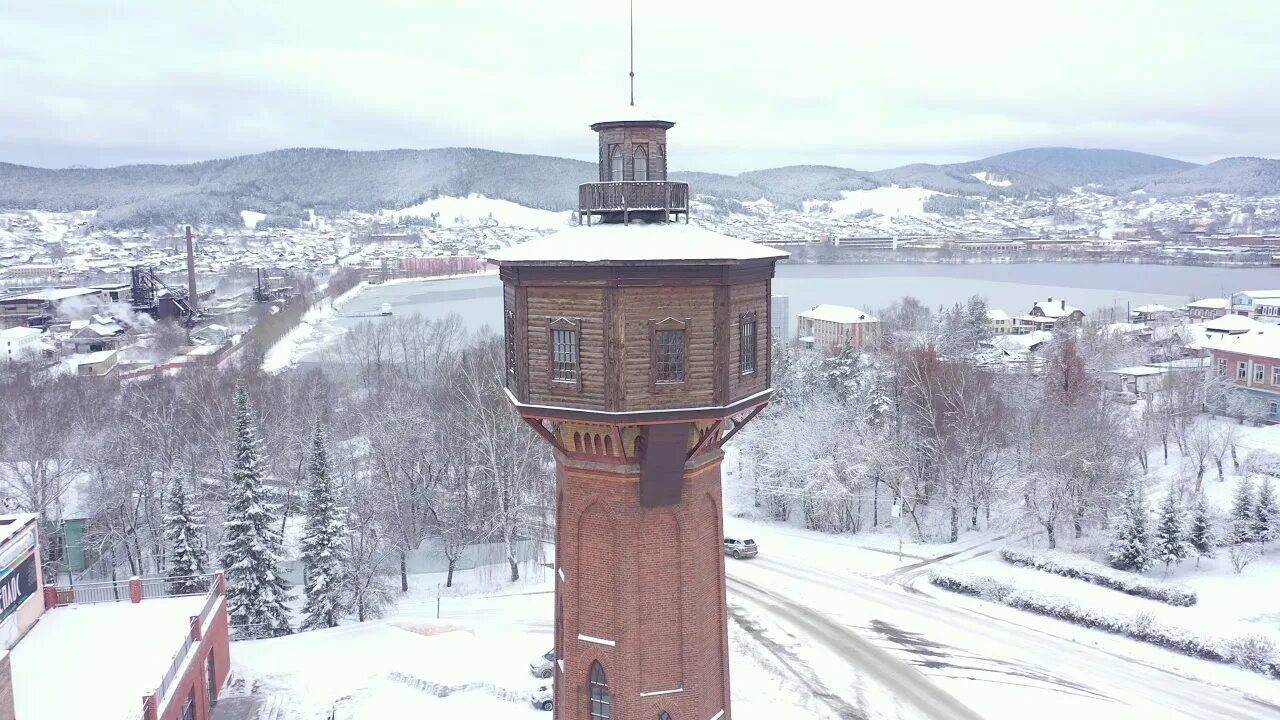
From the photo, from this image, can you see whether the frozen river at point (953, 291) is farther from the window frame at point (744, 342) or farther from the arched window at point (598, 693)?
the window frame at point (744, 342)

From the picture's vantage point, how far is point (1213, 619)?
109 feet

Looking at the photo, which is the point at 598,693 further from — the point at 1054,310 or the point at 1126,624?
the point at 1054,310

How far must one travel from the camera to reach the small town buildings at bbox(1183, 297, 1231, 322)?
A: 9488 cm

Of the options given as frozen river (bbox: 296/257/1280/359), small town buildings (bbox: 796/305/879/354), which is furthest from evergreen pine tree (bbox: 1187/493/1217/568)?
frozen river (bbox: 296/257/1280/359)

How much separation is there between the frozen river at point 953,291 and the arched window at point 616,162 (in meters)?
82.9

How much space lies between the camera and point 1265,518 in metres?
37.9

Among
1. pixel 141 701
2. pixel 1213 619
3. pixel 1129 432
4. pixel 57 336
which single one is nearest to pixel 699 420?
pixel 141 701

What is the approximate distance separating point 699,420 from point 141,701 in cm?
1649

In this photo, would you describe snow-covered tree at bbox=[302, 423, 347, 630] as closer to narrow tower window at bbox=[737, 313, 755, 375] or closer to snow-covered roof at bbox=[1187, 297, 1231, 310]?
narrow tower window at bbox=[737, 313, 755, 375]

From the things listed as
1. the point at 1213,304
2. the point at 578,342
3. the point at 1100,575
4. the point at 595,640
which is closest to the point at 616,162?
the point at 578,342

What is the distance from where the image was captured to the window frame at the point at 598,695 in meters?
15.6

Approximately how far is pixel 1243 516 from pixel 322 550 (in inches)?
1480

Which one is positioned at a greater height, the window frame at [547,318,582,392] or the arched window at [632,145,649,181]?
the arched window at [632,145,649,181]

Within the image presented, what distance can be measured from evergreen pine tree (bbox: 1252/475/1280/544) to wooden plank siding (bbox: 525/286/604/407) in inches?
1413
